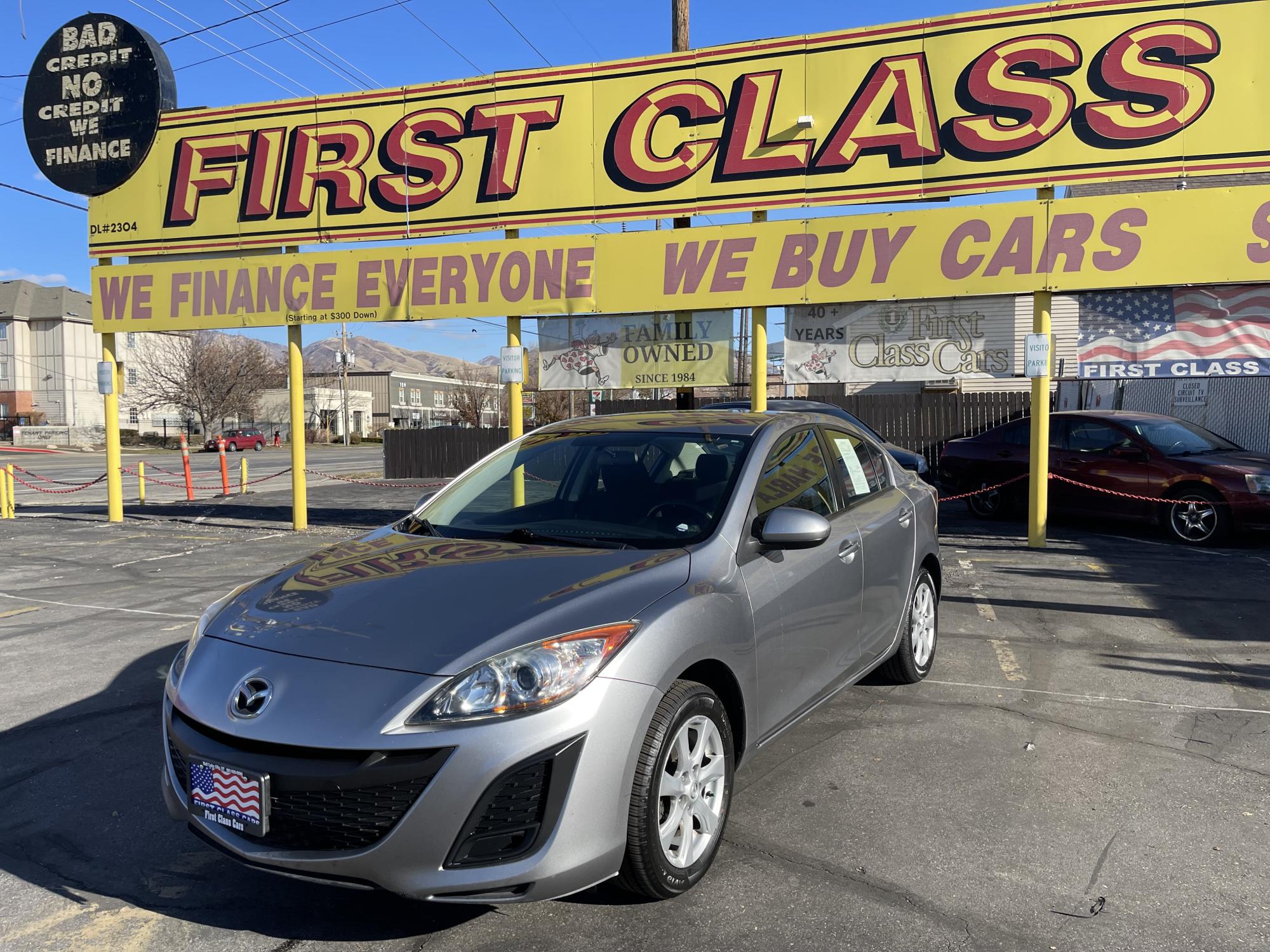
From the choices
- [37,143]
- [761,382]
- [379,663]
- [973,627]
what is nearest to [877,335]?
[761,382]

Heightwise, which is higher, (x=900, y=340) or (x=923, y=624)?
(x=900, y=340)

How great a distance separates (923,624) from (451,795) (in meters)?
3.67

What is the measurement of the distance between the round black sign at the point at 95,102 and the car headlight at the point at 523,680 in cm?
1376

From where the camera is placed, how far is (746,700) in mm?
3543

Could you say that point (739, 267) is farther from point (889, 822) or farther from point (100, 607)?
point (889, 822)

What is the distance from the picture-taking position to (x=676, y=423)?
4734mm

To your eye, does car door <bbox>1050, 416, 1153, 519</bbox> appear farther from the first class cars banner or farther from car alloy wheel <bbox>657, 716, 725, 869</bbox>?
car alloy wheel <bbox>657, 716, 725, 869</bbox>

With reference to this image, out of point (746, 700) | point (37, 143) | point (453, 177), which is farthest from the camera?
point (37, 143)

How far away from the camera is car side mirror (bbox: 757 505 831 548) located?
12.2 ft

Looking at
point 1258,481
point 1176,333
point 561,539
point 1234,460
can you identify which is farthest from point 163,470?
point 561,539

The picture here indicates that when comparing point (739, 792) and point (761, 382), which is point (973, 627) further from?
point (761, 382)

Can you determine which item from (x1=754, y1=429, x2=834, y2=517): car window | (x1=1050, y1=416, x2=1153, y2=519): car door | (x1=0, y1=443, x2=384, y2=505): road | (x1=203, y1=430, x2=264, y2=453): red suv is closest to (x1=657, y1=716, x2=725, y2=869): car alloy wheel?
(x1=754, y1=429, x2=834, y2=517): car window

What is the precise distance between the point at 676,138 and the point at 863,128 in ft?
7.21

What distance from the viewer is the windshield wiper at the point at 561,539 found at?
3.77 metres
